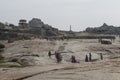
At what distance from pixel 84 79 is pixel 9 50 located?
4139cm

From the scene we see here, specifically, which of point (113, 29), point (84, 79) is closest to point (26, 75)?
point (84, 79)

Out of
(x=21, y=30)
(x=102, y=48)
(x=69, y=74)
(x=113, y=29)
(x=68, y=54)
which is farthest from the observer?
(x=113, y=29)

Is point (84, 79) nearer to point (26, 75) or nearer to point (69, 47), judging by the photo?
point (26, 75)

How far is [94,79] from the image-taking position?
2172 cm

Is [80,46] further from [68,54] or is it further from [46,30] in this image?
[46,30]

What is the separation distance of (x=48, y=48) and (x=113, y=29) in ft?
244

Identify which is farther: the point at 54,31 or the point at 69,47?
the point at 54,31

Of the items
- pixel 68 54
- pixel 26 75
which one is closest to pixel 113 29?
pixel 68 54

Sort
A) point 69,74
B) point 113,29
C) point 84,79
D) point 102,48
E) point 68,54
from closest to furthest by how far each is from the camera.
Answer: point 84,79 < point 69,74 < point 68,54 < point 102,48 < point 113,29

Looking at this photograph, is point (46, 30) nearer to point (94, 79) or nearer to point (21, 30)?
point (21, 30)

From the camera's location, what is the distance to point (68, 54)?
53.2 m

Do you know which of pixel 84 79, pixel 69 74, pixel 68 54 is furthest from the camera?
pixel 68 54

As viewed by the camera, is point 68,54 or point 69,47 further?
point 69,47

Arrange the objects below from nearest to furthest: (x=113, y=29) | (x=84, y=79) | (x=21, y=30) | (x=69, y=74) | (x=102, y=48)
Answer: (x=84, y=79) < (x=69, y=74) < (x=102, y=48) < (x=21, y=30) < (x=113, y=29)
